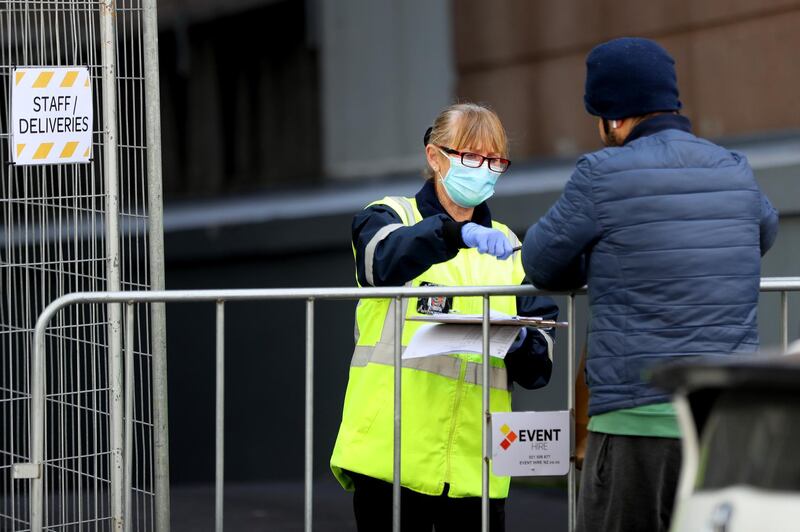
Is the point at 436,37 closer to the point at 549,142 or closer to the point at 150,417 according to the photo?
the point at 549,142

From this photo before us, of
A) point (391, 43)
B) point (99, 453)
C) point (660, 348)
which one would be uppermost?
point (391, 43)

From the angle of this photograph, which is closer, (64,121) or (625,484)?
(625,484)

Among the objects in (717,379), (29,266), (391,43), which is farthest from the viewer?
(391,43)

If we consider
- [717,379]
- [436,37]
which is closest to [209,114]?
[436,37]

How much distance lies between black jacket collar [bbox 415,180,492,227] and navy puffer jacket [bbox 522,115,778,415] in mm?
767

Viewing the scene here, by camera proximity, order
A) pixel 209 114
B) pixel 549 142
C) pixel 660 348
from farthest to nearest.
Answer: pixel 209 114 < pixel 549 142 < pixel 660 348

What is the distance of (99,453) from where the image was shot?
5168 mm

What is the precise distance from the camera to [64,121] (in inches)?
207

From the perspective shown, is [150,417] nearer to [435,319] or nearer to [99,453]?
[99,453]

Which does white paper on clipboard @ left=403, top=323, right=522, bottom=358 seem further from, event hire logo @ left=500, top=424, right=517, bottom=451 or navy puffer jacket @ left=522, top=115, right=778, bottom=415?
navy puffer jacket @ left=522, top=115, right=778, bottom=415

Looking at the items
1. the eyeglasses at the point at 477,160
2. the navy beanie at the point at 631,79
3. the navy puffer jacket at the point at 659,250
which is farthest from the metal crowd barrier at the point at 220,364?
the navy beanie at the point at 631,79

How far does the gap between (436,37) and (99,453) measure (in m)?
5.93

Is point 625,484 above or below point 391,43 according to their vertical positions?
below

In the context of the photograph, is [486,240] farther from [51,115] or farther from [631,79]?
[51,115]
